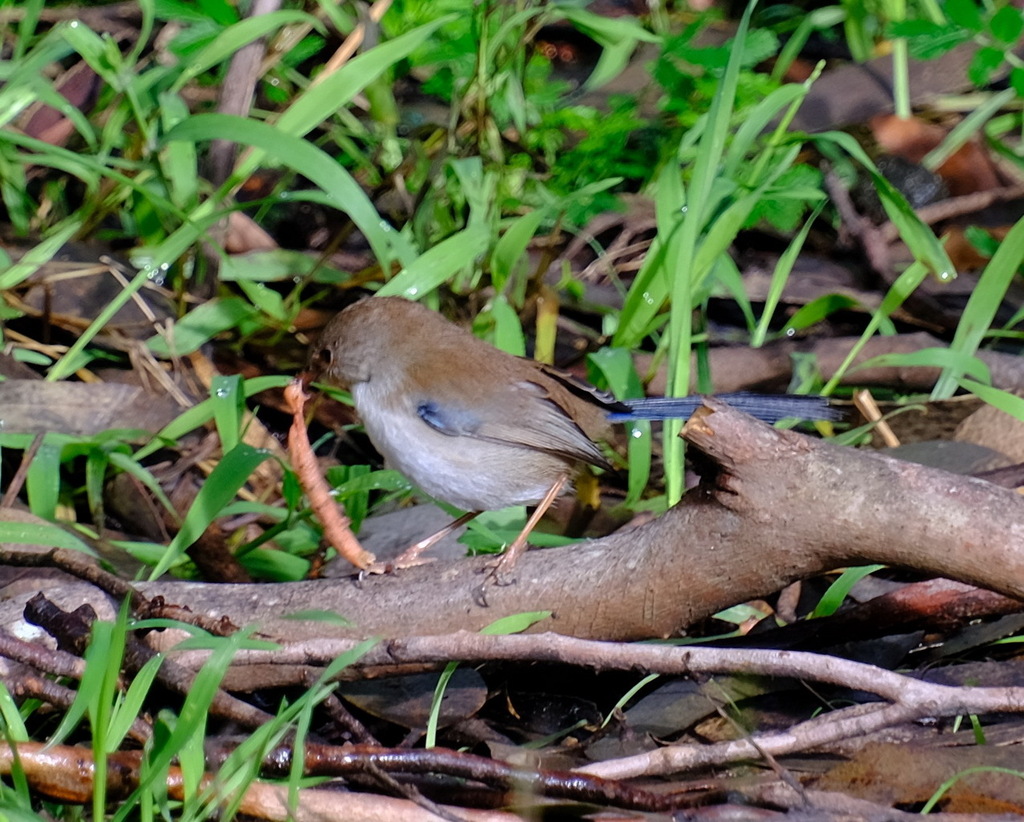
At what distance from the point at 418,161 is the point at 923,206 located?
97.3 inches

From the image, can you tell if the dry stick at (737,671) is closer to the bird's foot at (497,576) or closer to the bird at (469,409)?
the bird's foot at (497,576)

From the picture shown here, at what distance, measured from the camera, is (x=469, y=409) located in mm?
3641

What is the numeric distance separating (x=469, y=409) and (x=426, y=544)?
487 millimetres

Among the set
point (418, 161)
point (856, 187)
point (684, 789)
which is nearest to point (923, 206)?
point (856, 187)

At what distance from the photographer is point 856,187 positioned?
587cm

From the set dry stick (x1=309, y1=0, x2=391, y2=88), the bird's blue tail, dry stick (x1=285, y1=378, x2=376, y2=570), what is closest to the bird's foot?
dry stick (x1=285, y1=378, x2=376, y2=570)

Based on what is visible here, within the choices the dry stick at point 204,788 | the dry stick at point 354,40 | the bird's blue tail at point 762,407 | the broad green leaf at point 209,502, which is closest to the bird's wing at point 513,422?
the bird's blue tail at point 762,407

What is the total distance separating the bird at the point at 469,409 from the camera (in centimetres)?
354

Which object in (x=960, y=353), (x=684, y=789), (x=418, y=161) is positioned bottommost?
(x=684, y=789)

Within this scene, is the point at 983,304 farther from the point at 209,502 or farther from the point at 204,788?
the point at 204,788

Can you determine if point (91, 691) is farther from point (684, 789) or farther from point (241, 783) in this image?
point (684, 789)

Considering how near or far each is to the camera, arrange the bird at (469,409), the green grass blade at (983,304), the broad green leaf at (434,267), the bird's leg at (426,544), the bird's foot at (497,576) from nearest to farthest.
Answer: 1. the bird's foot at (497,576)
2. the bird at (469,409)
3. the bird's leg at (426,544)
4. the green grass blade at (983,304)
5. the broad green leaf at (434,267)

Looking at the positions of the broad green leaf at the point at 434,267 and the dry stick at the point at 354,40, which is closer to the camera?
the broad green leaf at the point at 434,267

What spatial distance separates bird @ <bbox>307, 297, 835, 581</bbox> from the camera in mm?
3537
